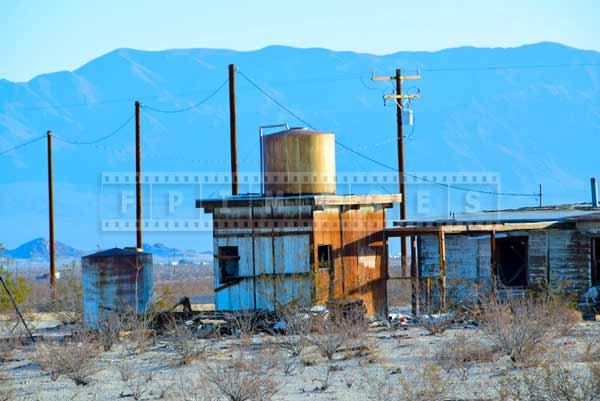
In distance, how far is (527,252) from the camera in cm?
2855

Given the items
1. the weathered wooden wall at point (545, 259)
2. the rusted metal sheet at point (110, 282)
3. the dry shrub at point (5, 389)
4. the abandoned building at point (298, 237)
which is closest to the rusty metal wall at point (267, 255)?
the abandoned building at point (298, 237)

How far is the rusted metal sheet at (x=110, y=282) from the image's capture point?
25250 millimetres

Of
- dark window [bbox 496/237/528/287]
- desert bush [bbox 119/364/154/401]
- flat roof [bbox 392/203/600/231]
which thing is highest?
flat roof [bbox 392/203/600/231]

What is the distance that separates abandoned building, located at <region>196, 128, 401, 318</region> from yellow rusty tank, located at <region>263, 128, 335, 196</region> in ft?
0.08

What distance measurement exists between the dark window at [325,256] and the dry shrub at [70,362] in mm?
7194

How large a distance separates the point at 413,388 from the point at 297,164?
1152cm

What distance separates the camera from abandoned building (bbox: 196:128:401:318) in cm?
2511

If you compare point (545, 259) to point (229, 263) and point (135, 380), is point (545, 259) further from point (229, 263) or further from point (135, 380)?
→ point (135, 380)

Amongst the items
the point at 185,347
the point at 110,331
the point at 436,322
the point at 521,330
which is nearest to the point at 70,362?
the point at 185,347

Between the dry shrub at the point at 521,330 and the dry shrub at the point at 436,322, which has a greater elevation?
the dry shrub at the point at 521,330

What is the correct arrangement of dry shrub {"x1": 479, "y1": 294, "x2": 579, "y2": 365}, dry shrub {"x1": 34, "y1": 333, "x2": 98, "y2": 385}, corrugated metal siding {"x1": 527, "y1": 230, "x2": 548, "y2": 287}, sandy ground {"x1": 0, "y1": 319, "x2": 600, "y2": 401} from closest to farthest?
sandy ground {"x1": 0, "y1": 319, "x2": 600, "y2": 401} < dry shrub {"x1": 479, "y1": 294, "x2": 579, "y2": 365} < dry shrub {"x1": 34, "y1": 333, "x2": 98, "y2": 385} < corrugated metal siding {"x1": 527, "y1": 230, "x2": 548, "y2": 287}

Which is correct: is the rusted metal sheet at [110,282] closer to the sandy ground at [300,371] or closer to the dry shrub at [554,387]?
the sandy ground at [300,371]

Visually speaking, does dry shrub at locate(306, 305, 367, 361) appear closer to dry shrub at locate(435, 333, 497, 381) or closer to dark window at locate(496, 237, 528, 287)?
dry shrub at locate(435, 333, 497, 381)

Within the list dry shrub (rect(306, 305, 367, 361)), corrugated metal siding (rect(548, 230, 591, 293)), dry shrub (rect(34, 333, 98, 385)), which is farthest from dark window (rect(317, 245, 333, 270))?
dry shrub (rect(34, 333, 98, 385))
